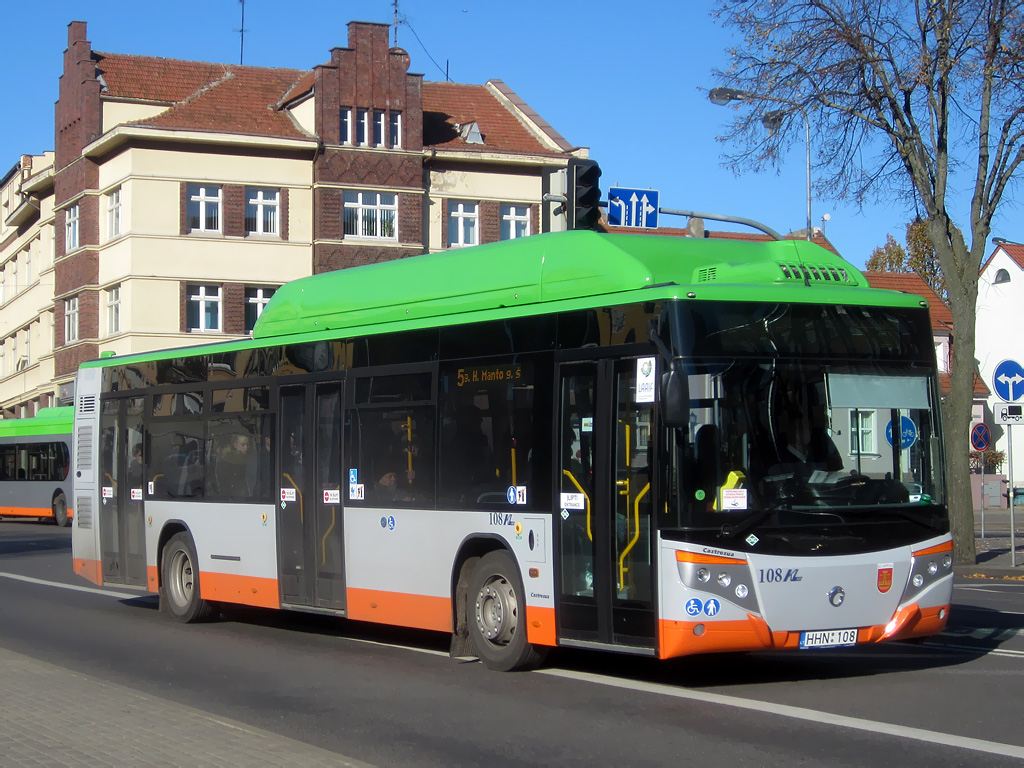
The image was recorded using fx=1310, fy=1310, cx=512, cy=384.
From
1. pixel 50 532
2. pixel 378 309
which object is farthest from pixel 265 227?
pixel 378 309

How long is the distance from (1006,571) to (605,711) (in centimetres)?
1511

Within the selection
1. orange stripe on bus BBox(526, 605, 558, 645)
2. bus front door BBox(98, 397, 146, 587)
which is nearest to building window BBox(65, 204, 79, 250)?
bus front door BBox(98, 397, 146, 587)

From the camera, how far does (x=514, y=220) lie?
162 feet

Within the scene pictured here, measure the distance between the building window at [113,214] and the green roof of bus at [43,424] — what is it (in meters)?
6.60

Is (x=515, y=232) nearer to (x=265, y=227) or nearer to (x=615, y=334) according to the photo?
(x=265, y=227)

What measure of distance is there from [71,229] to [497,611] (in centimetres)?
4374

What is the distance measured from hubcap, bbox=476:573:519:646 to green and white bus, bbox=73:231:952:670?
0.02m

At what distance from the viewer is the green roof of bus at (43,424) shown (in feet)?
139

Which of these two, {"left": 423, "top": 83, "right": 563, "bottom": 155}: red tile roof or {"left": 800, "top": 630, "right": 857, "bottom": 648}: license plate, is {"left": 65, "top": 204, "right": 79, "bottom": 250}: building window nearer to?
{"left": 423, "top": 83, "right": 563, "bottom": 155}: red tile roof

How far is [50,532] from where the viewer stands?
3831 centimetres

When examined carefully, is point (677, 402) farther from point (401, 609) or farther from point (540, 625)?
point (401, 609)

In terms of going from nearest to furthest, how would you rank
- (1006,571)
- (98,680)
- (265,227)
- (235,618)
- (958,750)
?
(958,750)
(98,680)
(235,618)
(1006,571)
(265,227)

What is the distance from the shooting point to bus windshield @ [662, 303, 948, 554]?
8.95 meters

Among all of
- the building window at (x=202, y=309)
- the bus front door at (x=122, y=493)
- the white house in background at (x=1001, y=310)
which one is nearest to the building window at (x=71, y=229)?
the building window at (x=202, y=309)
